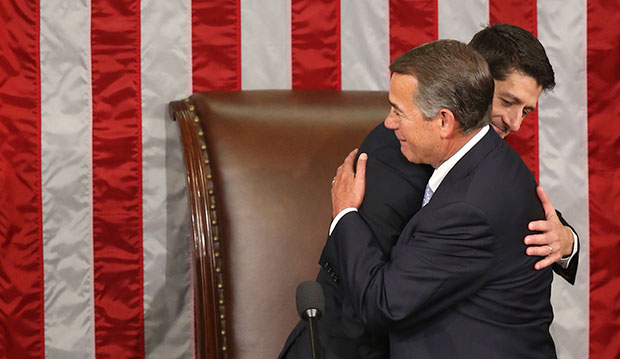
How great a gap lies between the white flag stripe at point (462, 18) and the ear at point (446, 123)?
1.26 m

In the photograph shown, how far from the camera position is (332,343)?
1910 mm

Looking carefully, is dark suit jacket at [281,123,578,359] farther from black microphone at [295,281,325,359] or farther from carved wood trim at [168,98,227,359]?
carved wood trim at [168,98,227,359]

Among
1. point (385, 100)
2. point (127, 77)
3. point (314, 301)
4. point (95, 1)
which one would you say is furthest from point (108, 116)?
point (314, 301)

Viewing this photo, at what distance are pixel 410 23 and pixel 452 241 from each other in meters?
1.43

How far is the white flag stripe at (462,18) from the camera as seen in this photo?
116 inches

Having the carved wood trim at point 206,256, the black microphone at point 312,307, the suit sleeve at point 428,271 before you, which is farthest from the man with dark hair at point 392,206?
the carved wood trim at point 206,256

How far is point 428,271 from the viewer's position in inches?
66.5

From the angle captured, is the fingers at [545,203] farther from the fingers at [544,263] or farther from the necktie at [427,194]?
the necktie at [427,194]

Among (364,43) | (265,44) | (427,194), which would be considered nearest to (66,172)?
(265,44)

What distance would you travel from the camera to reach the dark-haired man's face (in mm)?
2125

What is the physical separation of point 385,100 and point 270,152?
0.47m

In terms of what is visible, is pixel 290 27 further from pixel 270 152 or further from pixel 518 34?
pixel 518 34

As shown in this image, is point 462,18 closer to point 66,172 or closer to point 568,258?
point 568,258

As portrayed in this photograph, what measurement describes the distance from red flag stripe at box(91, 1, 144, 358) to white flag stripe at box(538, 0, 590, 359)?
154 cm
